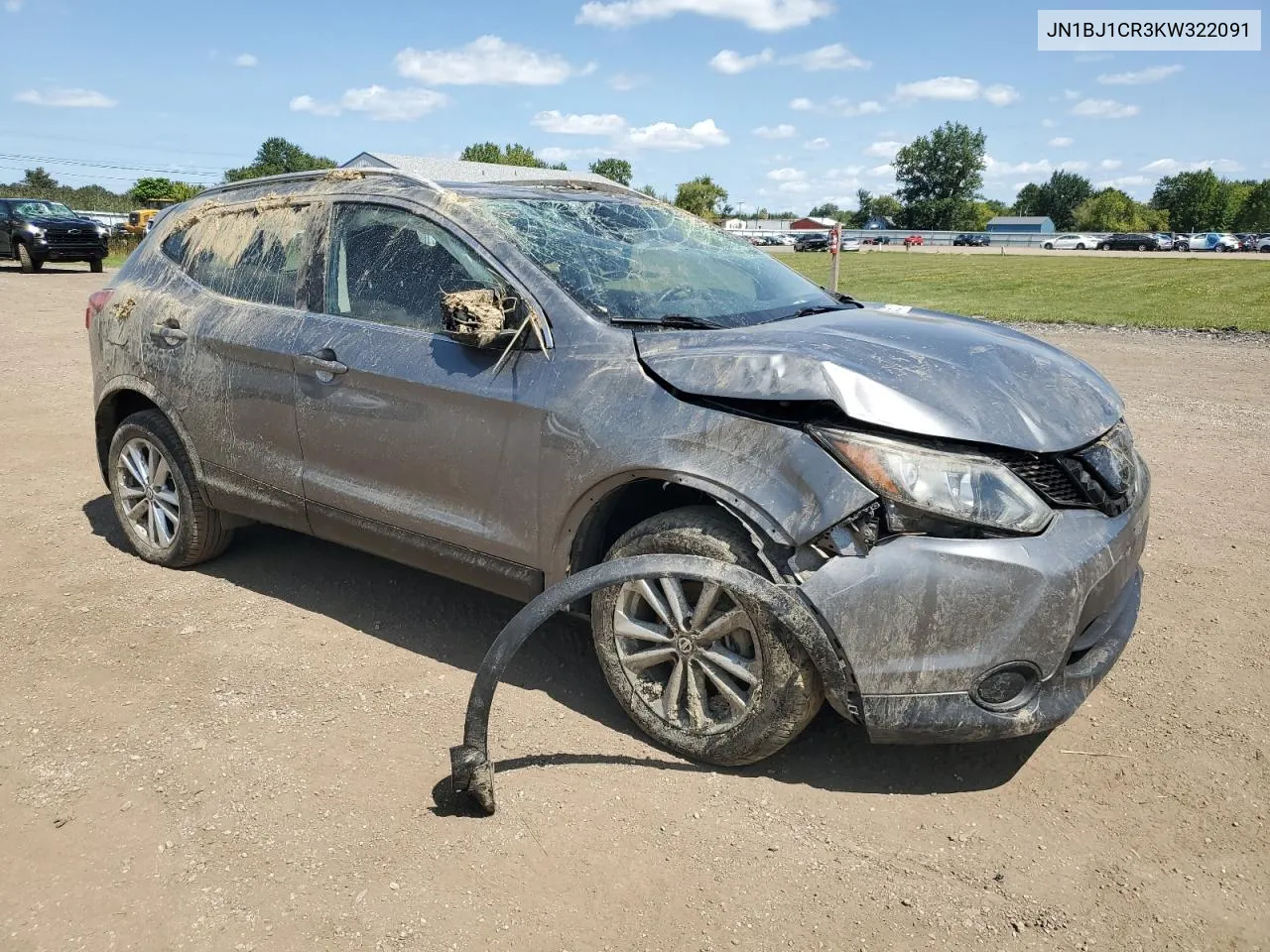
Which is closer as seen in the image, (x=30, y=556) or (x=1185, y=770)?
(x=1185, y=770)

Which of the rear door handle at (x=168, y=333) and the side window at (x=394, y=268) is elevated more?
the side window at (x=394, y=268)

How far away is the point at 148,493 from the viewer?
15.9 feet

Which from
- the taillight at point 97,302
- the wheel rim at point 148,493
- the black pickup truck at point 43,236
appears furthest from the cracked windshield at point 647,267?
the black pickup truck at point 43,236

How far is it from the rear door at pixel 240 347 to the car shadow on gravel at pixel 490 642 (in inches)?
21.1

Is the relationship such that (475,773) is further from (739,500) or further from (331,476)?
(331,476)

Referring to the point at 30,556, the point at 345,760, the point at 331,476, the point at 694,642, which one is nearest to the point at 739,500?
the point at 694,642

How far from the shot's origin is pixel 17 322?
47.0ft

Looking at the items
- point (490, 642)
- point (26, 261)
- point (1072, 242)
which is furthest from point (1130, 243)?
point (490, 642)

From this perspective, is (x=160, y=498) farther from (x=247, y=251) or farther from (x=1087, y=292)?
(x=1087, y=292)

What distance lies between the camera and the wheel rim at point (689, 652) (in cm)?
300

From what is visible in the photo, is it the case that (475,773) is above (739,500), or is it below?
below

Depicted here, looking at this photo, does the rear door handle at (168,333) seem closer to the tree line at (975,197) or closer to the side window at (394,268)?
the side window at (394,268)

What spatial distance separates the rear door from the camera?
13.5 feet

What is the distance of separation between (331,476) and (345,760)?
1.18 m
